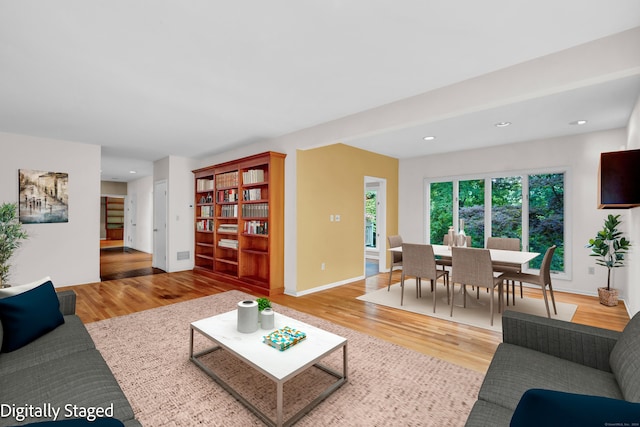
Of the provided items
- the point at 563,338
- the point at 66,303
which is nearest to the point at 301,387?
the point at 563,338

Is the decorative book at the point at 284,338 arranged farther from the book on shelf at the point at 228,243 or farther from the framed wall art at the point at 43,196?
the framed wall art at the point at 43,196

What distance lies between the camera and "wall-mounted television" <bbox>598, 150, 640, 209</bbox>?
2.29m

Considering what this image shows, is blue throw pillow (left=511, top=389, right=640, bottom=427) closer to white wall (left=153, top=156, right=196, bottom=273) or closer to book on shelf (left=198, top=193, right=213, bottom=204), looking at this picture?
book on shelf (left=198, top=193, right=213, bottom=204)

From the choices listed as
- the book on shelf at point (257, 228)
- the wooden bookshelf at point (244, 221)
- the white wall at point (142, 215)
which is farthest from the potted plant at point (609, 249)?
the white wall at point (142, 215)

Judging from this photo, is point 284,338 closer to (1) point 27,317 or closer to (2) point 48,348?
(2) point 48,348

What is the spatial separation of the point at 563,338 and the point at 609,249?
3844 millimetres

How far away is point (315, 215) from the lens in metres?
4.78

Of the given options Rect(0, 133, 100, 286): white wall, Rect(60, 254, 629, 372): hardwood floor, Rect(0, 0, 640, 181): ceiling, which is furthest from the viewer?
Rect(0, 133, 100, 286): white wall

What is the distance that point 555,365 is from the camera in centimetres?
158

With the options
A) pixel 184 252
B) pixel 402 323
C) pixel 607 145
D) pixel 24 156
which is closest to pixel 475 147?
pixel 607 145

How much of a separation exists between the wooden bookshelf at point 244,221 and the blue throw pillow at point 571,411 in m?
4.14

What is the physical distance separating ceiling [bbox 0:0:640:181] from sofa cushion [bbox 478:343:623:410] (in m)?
2.10

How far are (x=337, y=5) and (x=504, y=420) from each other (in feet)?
7.50

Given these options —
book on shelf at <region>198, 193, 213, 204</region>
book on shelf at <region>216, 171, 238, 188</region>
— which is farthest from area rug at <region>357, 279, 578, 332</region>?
book on shelf at <region>198, 193, 213, 204</region>
